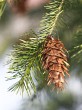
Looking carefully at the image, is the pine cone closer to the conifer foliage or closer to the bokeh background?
Result: the conifer foliage

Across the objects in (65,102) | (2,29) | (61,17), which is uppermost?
(2,29)

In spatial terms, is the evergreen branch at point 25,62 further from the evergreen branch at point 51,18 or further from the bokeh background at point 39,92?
the bokeh background at point 39,92

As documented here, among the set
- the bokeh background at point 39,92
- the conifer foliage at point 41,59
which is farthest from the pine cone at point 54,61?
the bokeh background at point 39,92

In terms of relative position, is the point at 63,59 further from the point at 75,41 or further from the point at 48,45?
the point at 75,41

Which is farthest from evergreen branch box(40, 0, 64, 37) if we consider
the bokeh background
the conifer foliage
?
the bokeh background

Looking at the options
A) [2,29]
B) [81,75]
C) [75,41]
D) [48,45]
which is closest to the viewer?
[48,45]

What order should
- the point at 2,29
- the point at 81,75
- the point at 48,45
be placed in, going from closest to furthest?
the point at 48,45, the point at 81,75, the point at 2,29

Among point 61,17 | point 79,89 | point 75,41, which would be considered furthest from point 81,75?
point 61,17
